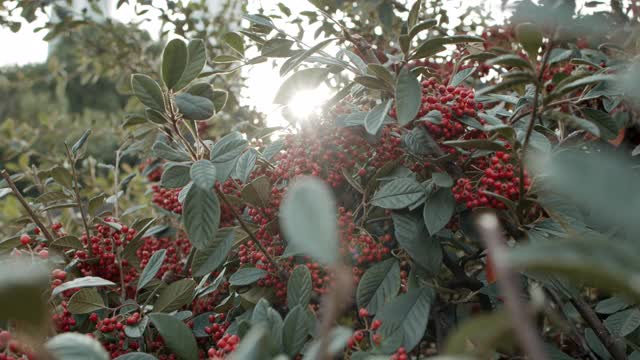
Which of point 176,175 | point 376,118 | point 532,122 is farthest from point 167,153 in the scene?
point 532,122

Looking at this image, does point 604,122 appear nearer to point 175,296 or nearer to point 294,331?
point 294,331

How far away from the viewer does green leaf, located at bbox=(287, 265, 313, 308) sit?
909 millimetres

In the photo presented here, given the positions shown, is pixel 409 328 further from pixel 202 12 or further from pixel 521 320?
pixel 202 12

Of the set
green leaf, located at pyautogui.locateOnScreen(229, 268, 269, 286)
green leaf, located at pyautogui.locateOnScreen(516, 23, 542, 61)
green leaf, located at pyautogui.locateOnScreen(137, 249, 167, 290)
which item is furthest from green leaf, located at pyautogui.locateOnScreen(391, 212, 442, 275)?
green leaf, located at pyautogui.locateOnScreen(137, 249, 167, 290)

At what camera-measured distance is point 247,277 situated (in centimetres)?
107

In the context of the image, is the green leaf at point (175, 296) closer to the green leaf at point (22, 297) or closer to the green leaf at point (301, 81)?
the green leaf at point (301, 81)

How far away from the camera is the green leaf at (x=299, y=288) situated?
2.98 feet

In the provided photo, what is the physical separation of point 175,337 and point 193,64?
0.49 m

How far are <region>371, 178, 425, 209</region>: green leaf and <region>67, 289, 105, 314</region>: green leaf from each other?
1.85 ft

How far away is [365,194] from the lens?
1144mm

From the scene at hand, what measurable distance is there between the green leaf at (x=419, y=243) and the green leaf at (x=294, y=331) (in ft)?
0.99

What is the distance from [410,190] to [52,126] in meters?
2.78

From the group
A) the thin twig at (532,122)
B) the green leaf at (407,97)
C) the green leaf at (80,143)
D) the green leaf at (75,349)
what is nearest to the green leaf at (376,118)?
the green leaf at (407,97)

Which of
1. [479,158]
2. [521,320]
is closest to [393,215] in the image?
[479,158]
